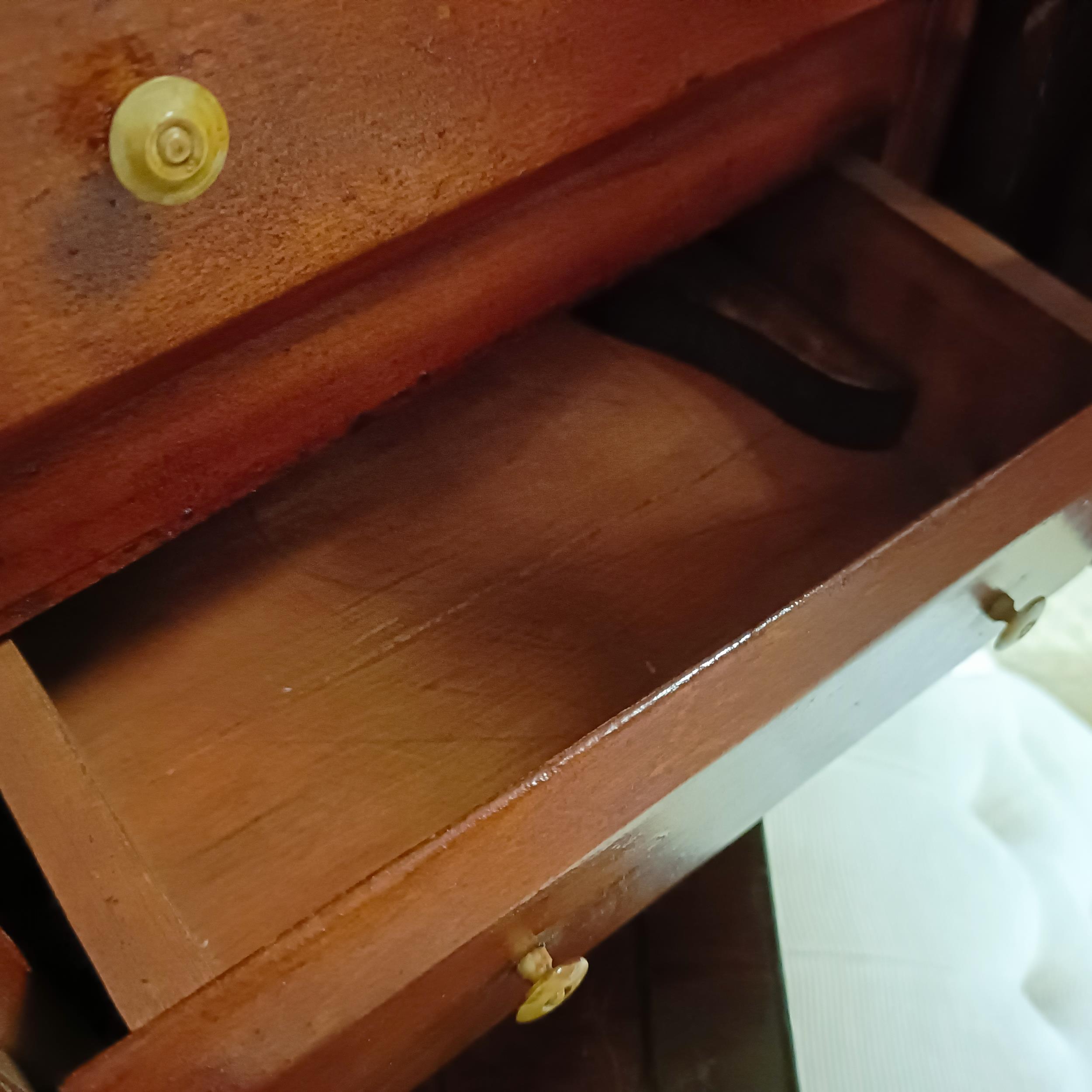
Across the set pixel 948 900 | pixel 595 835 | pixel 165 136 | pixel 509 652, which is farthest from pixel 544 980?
pixel 948 900

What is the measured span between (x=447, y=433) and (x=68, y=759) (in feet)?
0.85

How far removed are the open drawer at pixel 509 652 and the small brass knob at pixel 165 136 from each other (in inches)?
6.6

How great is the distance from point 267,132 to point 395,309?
108mm

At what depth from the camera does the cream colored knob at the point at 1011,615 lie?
417mm

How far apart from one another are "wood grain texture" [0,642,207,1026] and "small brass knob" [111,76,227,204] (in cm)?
18

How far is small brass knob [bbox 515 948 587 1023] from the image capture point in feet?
1.04

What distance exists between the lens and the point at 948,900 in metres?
0.63

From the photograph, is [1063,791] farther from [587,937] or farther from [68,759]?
[68,759]

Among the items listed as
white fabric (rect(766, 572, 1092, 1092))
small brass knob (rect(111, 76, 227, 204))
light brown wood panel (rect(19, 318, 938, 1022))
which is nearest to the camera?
small brass knob (rect(111, 76, 227, 204))

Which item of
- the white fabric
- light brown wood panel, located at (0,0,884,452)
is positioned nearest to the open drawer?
light brown wood panel, located at (0,0,884,452)

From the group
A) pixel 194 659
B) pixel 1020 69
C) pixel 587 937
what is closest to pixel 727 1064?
pixel 587 937

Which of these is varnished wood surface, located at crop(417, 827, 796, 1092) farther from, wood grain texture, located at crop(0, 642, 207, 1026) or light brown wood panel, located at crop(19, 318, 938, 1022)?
wood grain texture, located at crop(0, 642, 207, 1026)

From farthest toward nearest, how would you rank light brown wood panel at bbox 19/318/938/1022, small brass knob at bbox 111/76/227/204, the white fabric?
the white fabric
light brown wood panel at bbox 19/318/938/1022
small brass knob at bbox 111/76/227/204

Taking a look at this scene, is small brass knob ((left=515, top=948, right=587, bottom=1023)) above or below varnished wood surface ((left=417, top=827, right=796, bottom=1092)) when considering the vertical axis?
above
